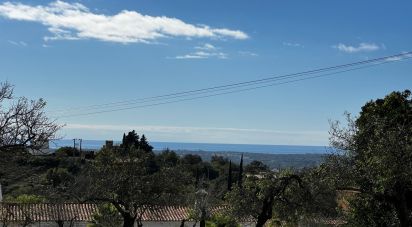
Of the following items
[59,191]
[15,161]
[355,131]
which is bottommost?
[59,191]

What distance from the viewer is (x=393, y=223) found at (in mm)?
20844

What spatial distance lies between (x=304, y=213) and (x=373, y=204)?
3079mm

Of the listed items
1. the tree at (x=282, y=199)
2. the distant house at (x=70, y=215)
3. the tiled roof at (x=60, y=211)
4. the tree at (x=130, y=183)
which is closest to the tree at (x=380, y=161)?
the tree at (x=282, y=199)

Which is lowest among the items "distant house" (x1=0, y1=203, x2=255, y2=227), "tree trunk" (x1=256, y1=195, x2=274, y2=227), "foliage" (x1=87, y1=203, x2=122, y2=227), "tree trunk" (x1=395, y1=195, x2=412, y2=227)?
"distant house" (x1=0, y1=203, x2=255, y2=227)

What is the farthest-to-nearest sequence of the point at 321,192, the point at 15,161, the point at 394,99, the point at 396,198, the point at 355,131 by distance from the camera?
the point at 394,99, the point at 321,192, the point at 355,131, the point at 396,198, the point at 15,161

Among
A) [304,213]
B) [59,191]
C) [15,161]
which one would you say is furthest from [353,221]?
[59,191]

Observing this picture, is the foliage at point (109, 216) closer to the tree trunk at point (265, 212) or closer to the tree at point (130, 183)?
the tree at point (130, 183)

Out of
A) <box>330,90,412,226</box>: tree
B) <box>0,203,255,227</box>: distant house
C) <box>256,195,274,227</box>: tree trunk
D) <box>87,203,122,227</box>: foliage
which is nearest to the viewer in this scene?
<box>330,90,412,226</box>: tree

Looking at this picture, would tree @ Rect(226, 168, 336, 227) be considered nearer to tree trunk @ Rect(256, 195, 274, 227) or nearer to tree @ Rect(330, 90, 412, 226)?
tree trunk @ Rect(256, 195, 274, 227)

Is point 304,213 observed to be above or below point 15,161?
below

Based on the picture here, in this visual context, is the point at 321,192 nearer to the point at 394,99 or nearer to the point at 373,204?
the point at 373,204

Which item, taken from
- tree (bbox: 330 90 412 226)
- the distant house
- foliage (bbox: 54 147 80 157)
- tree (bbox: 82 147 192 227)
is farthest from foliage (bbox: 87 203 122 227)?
foliage (bbox: 54 147 80 157)

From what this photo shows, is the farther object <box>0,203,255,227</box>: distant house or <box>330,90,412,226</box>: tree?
<box>0,203,255,227</box>: distant house

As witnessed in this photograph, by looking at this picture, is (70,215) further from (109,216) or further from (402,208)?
(402,208)
